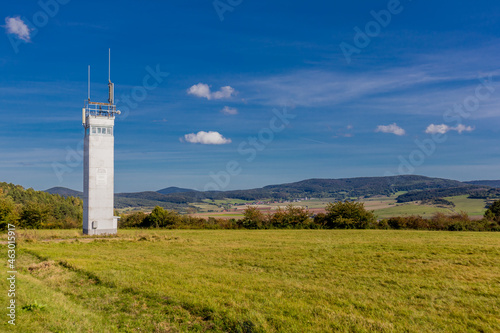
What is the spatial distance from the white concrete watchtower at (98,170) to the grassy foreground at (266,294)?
52.6 feet

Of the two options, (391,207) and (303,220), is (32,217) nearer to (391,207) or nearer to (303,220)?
(303,220)

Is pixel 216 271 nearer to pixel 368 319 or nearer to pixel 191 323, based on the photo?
pixel 191 323

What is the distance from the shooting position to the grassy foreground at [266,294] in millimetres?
8992

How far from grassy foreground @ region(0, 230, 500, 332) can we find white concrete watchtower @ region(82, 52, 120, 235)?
16040 mm

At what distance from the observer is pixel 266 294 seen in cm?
1183

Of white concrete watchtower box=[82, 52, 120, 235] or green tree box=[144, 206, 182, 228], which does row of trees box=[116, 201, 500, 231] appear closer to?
green tree box=[144, 206, 182, 228]

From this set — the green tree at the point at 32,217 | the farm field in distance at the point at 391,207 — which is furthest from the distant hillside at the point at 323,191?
the green tree at the point at 32,217

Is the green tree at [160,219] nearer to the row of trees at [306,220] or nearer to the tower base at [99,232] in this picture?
the row of trees at [306,220]

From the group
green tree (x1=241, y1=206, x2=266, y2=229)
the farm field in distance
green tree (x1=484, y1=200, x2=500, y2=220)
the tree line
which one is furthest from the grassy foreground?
the farm field in distance

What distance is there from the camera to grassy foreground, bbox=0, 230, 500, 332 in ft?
29.5

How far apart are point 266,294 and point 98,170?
3017 cm

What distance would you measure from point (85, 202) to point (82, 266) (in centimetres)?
2256

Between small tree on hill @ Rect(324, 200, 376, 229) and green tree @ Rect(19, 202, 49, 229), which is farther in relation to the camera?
small tree on hill @ Rect(324, 200, 376, 229)

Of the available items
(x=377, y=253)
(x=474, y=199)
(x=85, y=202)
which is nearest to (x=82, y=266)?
(x=377, y=253)
